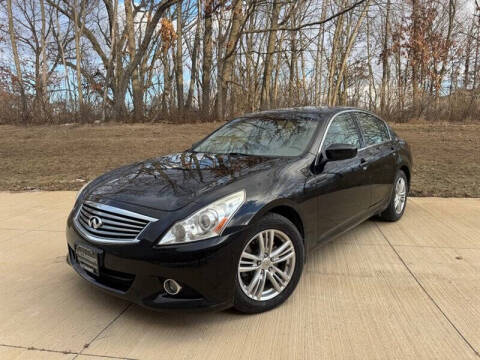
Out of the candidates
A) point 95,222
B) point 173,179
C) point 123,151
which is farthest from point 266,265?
point 123,151

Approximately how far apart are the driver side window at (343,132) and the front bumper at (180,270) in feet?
5.36

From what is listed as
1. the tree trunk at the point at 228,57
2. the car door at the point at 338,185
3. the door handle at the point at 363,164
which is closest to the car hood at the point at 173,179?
the car door at the point at 338,185

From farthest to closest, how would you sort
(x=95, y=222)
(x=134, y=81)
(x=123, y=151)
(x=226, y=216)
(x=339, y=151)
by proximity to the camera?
1. (x=134, y=81)
2. (x=123, y=151)
3. (x=339, y=151)
4. (x=95, y=222)
5. (x=226, y=216)

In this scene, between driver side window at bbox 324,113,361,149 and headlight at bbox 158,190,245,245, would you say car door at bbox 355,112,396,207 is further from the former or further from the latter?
headlight at bbox 158,190,245,245

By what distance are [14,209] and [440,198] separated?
22.2 ft

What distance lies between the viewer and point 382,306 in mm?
2844

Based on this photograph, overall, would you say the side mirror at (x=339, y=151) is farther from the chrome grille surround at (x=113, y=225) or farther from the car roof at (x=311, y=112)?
the chrome grille surround at (x=113, y=225)

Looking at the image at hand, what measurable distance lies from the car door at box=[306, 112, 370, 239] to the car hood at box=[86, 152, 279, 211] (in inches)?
18.2

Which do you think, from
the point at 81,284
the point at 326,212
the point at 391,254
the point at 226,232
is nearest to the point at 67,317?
the point at 81,284

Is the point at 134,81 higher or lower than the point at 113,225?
higher

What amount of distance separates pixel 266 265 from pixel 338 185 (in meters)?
1.17

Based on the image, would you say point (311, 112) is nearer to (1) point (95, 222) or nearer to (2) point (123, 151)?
(1) point (95, 222)

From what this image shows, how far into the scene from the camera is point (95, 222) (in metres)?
2.70

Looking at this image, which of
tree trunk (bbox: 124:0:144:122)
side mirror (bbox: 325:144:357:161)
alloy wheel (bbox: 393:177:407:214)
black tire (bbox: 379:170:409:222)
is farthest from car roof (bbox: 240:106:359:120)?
tree trunk (bbox: 124:0:144:122)
